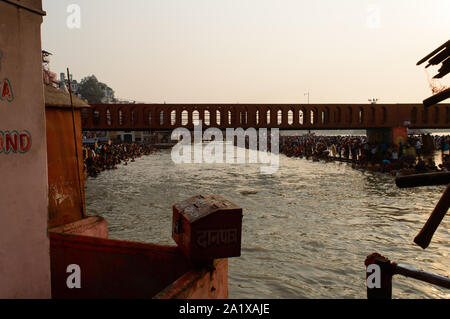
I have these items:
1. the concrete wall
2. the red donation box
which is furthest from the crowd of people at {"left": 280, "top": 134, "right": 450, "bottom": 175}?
the concrete wall

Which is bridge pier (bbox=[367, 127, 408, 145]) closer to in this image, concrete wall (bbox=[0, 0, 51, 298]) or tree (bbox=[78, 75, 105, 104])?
concrete wall (bbox=[0, 0, 51, 298])

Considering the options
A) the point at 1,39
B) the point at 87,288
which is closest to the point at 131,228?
the point at 87,288

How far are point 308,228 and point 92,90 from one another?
182 metres

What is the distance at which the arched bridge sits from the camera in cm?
3553

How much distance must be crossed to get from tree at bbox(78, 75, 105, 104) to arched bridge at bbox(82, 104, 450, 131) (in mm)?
148760

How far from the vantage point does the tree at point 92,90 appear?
6973 inches

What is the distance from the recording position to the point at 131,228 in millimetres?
15102

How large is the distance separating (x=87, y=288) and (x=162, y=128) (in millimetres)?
30493

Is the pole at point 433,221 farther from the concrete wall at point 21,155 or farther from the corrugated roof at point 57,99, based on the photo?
the corrugated roof at point 57,99

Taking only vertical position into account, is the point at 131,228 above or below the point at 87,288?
below

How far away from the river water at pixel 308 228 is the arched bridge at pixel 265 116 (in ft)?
27.2

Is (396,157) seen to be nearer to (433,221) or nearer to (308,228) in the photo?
(308,228)

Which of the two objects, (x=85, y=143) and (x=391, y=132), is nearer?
(x=391, y=132)
